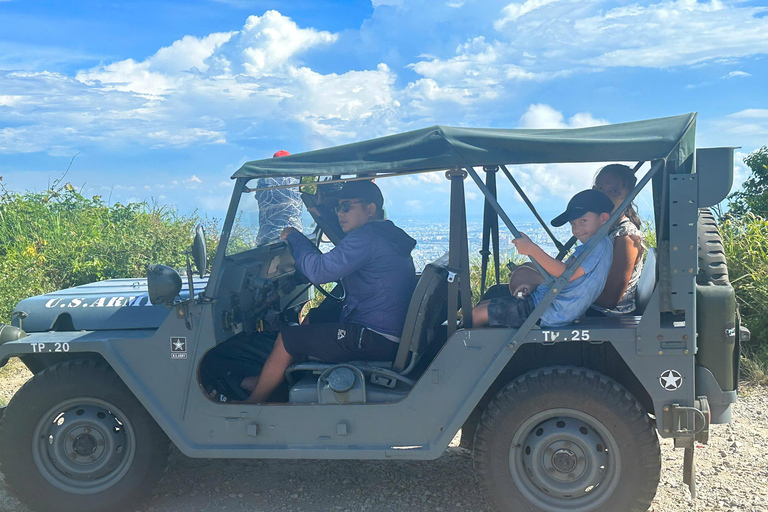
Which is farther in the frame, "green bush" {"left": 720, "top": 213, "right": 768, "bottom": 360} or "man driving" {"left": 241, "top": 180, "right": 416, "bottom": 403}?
"green bush" {"left": 720, "top": 213, "right": 768, "bottom": 360}

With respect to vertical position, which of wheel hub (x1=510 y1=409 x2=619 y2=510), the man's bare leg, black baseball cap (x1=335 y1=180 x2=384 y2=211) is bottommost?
wheel hub (x1=510 y1=409 x2=619 y2=510)

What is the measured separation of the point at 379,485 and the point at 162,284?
185 centimetres

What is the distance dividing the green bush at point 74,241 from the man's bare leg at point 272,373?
5438mm

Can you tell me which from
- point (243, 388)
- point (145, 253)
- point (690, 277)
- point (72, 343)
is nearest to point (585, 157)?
point (690, 277)

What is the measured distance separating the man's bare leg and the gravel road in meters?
0.67

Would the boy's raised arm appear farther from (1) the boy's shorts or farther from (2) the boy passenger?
(1) the boy's shorts

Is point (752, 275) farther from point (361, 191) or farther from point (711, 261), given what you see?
point (361, 191)

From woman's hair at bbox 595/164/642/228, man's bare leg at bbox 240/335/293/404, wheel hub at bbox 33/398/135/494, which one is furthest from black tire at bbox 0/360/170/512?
woman's hair at bbox 595/164/642/228

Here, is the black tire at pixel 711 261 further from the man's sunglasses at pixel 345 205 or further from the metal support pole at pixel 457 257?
the man's sunglasses at pixel 345 205

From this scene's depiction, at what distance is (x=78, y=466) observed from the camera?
385cm

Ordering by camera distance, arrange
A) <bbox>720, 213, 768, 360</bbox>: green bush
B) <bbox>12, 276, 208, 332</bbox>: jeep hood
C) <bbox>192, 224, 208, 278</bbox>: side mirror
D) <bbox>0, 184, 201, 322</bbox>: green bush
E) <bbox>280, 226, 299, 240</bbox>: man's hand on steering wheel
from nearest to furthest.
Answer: <bbox>192, 224, 208, 278</bbox>: side mirror
<bbox>280, 226, 299, 240</bbox>: man's hand on steering wheel
<bbox>12, 276, 208, 332</bbox>: jeep hood
<bbox>720, 213, 768, 360</bbox>: green bush
<bbox>0, 184, 201, 322</bbox>: green bush

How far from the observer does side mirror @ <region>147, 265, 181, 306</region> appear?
3.57 meters

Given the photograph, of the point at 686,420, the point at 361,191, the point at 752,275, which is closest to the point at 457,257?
the point at 361,191

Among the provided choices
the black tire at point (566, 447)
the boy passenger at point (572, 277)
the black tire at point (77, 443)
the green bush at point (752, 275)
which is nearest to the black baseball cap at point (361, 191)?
the boy passenger at point (572, 277)
